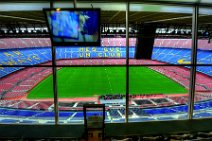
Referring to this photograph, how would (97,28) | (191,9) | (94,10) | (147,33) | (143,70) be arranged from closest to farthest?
1. (94,10)
2. (97,28)
3. (191,9)
4. (147,33)
5. (143,70)

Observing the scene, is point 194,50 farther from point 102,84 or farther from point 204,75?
point 204,75

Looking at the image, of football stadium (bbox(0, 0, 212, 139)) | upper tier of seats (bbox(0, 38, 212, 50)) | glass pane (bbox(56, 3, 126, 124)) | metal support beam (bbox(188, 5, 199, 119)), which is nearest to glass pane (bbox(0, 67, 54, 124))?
football stadium (bbox(0, 0, 212, 139))

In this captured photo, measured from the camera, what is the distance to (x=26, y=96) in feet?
53.2

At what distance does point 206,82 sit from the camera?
63.8 feet

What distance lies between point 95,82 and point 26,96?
666cm

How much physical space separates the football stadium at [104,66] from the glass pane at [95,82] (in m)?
0.06

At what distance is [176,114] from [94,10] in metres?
9.48

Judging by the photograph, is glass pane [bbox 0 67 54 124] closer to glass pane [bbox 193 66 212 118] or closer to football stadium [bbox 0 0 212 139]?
football stadium [bbox 0 0 212 139]

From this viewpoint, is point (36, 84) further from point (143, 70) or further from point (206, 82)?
point (206, 82)

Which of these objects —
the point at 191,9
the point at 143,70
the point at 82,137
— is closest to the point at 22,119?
the point at 82,137

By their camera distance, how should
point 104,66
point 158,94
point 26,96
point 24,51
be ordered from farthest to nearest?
point 24,51, point 158,94, point 26,96, point 104,66

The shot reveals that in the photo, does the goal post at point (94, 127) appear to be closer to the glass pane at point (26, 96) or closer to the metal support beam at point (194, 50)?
the metal support beam at point (194, 50)

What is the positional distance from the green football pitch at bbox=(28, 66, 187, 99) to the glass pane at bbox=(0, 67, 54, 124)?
9 centimetres

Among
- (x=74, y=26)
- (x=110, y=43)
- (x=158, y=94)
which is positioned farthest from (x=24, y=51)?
(x=74, y=26)
